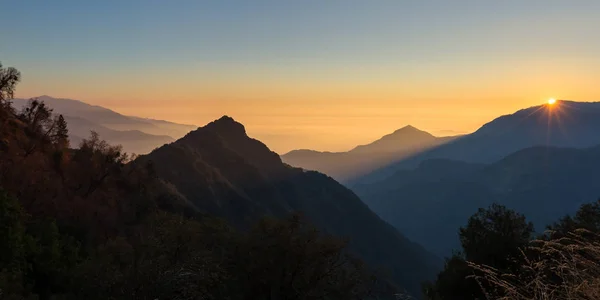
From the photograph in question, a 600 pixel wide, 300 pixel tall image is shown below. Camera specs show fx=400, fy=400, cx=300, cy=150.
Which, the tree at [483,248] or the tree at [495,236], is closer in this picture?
the tree at [483,248]

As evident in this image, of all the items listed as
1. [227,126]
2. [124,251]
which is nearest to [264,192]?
[227,126]

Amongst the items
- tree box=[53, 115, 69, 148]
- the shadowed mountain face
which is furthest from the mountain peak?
tree box=[53, 115, 69, 148]

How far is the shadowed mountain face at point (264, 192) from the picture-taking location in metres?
111

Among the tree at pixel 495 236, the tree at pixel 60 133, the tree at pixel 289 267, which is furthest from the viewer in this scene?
the tree at pixel 60 133

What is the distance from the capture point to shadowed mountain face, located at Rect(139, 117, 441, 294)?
111250mm

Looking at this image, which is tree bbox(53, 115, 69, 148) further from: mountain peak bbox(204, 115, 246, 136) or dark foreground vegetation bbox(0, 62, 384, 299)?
mountain peak bbox(204, 115, 246, 136)

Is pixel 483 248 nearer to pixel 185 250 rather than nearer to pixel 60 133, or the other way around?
pixel 185 250

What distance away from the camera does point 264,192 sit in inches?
5472

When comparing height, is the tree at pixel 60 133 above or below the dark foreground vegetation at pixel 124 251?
above

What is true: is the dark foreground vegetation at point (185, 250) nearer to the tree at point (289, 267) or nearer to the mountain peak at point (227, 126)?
the tree at point (289, 267)

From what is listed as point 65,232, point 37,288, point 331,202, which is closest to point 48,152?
point 65,232

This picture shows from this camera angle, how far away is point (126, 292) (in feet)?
46.8

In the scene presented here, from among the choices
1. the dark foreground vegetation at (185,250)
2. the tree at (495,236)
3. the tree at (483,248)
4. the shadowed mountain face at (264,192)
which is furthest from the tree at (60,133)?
the tree at (495,236)

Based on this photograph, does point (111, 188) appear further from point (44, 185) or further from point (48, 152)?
point (44, 185)
